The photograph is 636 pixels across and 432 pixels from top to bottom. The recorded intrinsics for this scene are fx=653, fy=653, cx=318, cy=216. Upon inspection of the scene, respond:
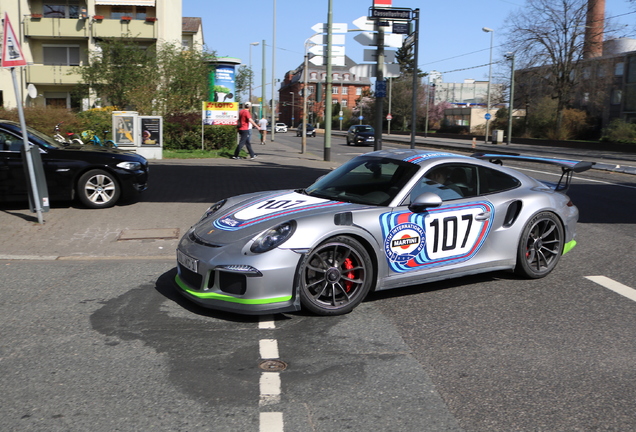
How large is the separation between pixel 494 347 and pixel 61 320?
3.23 metres

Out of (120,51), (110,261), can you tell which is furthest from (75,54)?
(110,261)

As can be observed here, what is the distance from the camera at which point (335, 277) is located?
200 inches

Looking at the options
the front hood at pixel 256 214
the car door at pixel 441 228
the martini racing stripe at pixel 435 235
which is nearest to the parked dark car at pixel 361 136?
the car door at pixel 441 228

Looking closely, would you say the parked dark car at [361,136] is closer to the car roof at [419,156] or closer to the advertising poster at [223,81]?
the advertising poster at [223,81]

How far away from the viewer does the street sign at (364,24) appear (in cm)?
1413

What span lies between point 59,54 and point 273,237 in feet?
152

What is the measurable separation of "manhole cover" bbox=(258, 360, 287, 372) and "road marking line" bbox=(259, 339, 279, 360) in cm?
8

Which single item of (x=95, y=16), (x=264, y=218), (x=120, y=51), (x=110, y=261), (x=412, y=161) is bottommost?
(x=110, y=261)

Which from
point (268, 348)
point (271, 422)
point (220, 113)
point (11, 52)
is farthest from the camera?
point (220, 113)

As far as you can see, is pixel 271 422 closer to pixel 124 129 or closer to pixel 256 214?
pixel 256 214

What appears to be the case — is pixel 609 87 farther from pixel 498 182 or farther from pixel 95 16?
pixel 498 182

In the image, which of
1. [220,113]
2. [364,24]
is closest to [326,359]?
[364,24]

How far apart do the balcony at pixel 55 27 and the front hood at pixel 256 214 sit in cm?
4348

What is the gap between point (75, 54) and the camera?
152 ft
